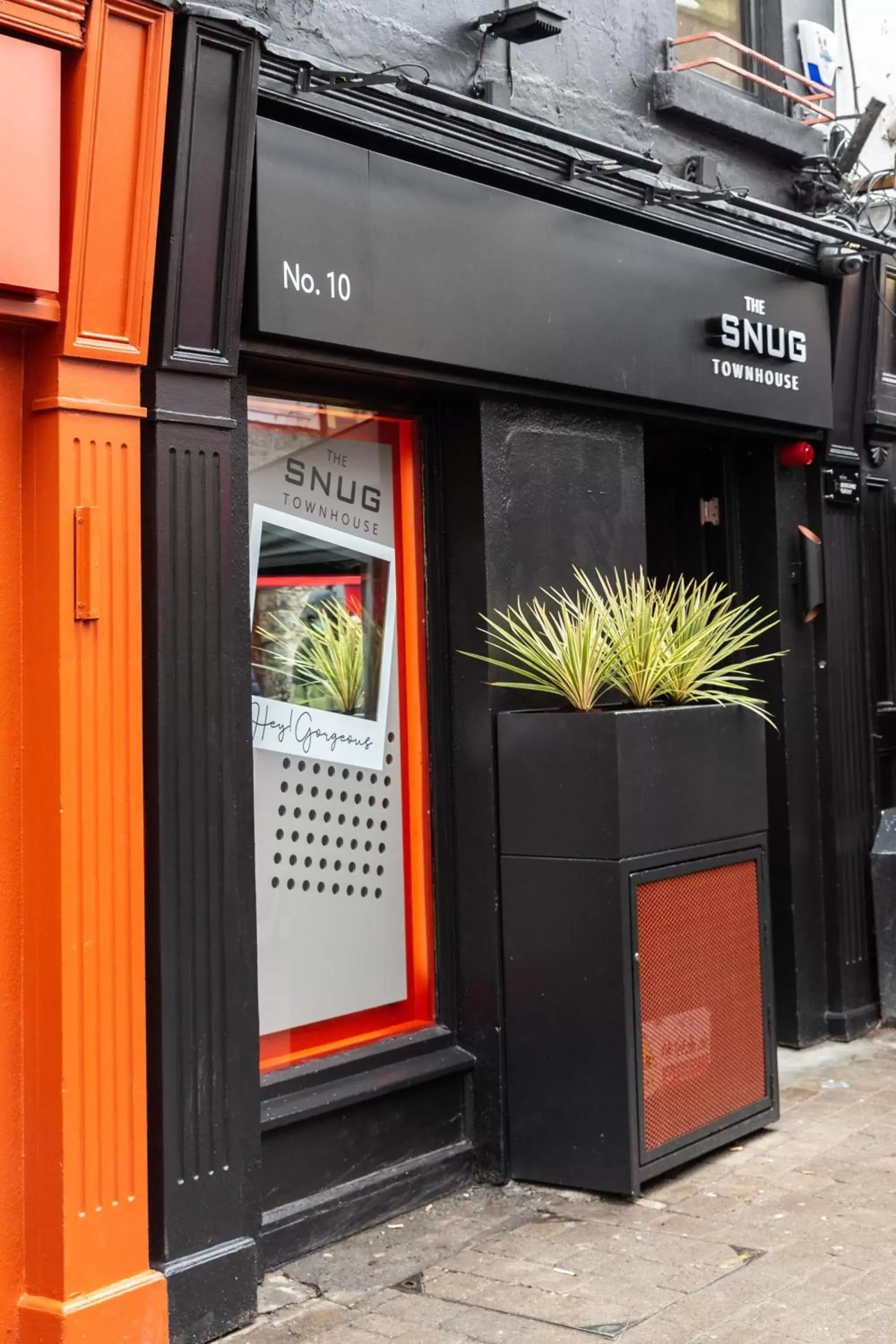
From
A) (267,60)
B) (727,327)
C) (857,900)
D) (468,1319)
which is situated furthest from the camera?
(857,900)

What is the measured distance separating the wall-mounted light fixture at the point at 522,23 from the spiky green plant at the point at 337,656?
7.59 ft

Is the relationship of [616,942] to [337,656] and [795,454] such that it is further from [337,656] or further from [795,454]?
[795,454]

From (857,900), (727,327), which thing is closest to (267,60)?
(727,327)

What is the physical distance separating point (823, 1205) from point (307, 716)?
250cm

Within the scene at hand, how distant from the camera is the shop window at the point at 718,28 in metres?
7.33

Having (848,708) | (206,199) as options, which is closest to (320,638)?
(206,199)

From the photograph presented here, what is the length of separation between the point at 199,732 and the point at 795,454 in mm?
4140

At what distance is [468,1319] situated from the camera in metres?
4.38

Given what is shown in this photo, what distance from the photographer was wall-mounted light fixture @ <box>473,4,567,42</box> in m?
5.75

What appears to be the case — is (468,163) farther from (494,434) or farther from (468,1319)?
(468,1319)

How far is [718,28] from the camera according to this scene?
7625mm

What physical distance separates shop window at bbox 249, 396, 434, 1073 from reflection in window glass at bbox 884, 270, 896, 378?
134 inches

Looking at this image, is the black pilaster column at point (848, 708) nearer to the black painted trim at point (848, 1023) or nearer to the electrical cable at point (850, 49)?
the black painted trim at point (848, 1023)

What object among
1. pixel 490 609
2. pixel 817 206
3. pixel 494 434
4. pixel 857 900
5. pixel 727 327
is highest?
pixel 817 206
